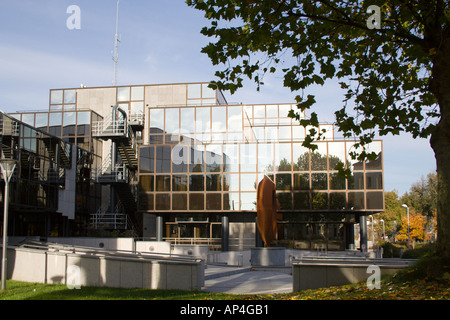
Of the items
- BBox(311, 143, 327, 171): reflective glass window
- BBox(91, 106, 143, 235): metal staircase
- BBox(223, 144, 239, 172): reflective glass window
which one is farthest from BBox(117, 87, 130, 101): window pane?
BBox(311, 143, 327, 171): reflective glass window

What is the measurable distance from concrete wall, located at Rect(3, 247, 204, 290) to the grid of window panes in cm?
2389

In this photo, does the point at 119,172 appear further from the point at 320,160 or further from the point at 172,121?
the point at 320,160

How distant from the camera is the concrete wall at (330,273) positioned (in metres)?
13.5

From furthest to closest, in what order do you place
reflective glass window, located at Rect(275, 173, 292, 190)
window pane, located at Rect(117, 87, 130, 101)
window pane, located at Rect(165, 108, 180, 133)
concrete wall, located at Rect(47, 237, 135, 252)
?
window pane, located at Rect(117, 87, 130, 101), window pane, located at Rect(165, 108, 180, 133), reflective glass window, located at Rect(275, 173, 292, 190), concrete wall, located at Rect(47, 237, 135, 252)

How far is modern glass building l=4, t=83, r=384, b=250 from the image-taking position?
39156mm

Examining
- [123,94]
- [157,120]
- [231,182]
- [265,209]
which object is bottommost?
[265,209]

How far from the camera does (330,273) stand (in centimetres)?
1379

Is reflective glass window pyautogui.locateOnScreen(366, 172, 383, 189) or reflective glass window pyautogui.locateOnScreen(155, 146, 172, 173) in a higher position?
reflective glass window pyautogui.locateOnScreen(155, 146, 172, 173)

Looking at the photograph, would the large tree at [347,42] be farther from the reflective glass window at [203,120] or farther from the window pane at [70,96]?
the window pane at [70,96]

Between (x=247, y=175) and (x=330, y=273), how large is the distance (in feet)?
86.7

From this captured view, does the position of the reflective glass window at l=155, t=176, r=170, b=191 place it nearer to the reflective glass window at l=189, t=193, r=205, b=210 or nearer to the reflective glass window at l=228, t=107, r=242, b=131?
the reflective glass window at l=189, t=193, r=205, b=210

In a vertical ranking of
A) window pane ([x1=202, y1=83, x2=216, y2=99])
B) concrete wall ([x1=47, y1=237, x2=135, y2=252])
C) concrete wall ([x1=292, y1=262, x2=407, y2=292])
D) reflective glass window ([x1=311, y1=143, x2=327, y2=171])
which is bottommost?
concrete wall ([x1=47, y1=237, x2=135, y2=252])

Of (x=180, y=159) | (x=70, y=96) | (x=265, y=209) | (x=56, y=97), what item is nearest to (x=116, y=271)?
(x=265, y=209)

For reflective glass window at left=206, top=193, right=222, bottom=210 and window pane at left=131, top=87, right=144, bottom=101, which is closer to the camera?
reflective glass window at left=206, top=193, right=222, bottom=210
